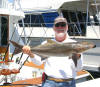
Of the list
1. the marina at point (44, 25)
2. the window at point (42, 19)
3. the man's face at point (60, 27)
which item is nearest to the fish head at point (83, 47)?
the man's face at point (60, 27)

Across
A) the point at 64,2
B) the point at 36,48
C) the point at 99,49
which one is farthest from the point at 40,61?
the point at 64,2

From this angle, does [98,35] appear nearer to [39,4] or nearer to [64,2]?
[64,2]

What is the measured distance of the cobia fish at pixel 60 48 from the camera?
2.96 metres

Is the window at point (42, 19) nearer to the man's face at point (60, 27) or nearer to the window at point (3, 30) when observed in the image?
the window at point (3, 30)

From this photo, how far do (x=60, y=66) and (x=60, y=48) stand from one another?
228mm

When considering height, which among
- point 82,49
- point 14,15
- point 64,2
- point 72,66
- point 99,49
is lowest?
point 99,49

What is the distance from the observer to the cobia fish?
9.71 ft

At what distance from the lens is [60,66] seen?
3068 millimetres

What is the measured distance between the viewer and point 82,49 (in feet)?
9.64

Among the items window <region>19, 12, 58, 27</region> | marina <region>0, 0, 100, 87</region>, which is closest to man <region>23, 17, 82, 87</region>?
marina <region>0, 0, 100, 87</region>

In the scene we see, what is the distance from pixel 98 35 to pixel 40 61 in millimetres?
8103

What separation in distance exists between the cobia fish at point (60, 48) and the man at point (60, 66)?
0.07 m

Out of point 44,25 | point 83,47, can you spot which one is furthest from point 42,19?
point 83,47

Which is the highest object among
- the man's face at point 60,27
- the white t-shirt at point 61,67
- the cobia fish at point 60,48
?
the man's face at point 60,27
